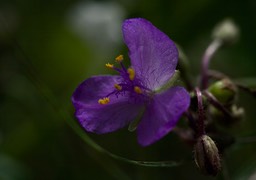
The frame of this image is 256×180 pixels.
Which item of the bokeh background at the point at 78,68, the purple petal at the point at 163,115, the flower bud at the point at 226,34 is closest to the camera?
the purple petal at the point at 163,115

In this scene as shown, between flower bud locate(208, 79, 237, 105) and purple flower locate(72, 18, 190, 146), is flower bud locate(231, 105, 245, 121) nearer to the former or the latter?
flower bud locate(208, 79, 237, 105)

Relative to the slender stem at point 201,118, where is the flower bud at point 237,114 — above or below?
below

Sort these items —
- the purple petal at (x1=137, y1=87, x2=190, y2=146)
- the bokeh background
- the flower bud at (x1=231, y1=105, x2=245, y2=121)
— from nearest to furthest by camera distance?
the purple petal at (x1=137, y1=87, x2=190, y2=146) → the flower bud at (x1=231, y1=105, x2=245, y2=121) → the bokeh background

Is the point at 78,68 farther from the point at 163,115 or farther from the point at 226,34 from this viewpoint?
the point at 163,115

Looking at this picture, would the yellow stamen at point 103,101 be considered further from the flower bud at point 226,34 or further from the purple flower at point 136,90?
the flower bud at point 226,34

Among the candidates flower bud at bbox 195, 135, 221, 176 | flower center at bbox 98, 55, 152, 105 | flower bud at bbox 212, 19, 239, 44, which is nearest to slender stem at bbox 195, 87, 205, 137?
flower bud at bbox 195, 135, 221, 176

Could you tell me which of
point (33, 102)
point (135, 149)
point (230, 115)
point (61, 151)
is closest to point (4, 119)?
point (33, 102)

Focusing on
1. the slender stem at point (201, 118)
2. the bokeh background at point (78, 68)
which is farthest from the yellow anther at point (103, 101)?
the bokeh background at point (78, 68)
